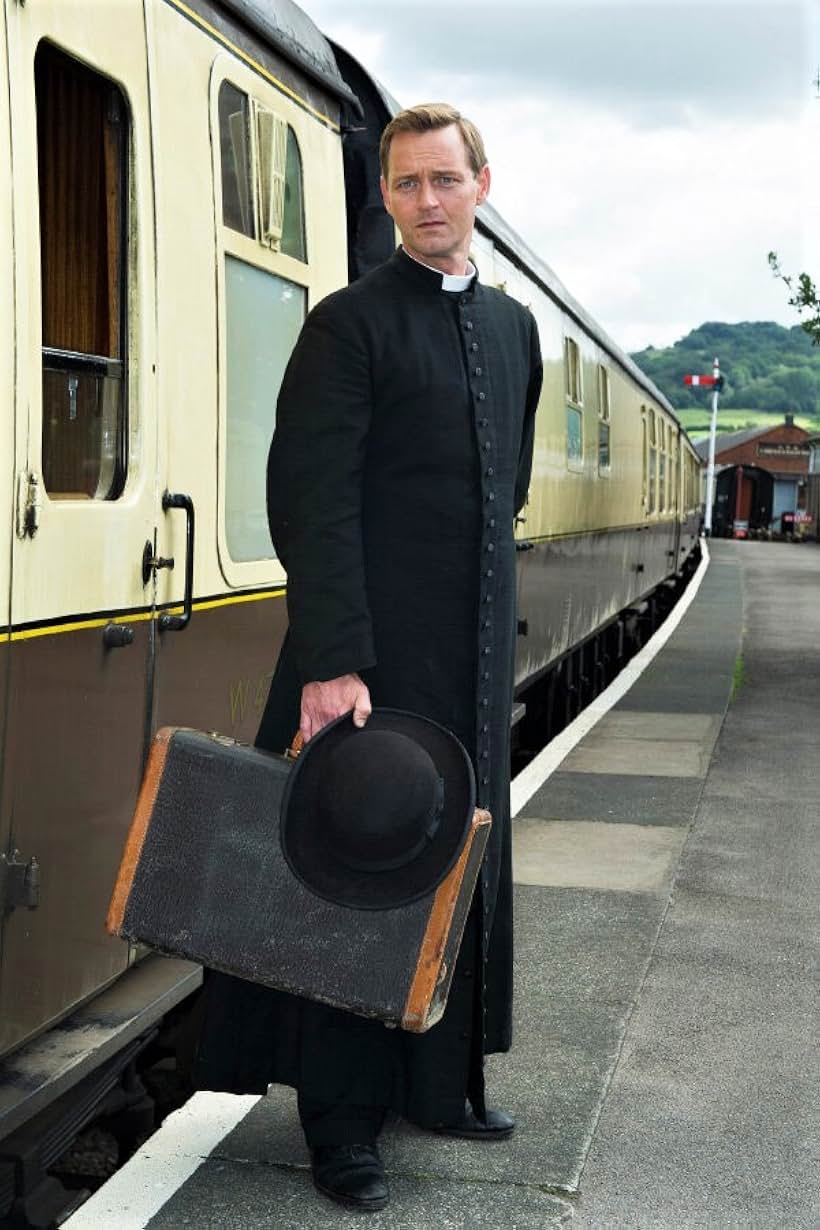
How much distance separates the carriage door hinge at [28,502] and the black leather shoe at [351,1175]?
1468mm

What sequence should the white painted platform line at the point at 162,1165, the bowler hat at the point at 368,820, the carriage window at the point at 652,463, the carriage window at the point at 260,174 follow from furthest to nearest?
the carriage window at the point at 652,463 → the carriage window at the point at 260,174 → the white painted platform line at the point at 162,1165 → the bowler hat at the point at 368,820

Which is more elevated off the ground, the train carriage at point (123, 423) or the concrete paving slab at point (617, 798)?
the train carriage at point (123, 423)

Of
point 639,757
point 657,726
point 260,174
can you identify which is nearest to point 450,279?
point 260,174

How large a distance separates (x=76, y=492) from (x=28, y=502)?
409mm

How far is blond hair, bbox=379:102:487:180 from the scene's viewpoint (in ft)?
12.4

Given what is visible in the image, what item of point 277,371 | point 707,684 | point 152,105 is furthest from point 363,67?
point 707,684

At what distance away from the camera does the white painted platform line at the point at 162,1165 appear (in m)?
3.79

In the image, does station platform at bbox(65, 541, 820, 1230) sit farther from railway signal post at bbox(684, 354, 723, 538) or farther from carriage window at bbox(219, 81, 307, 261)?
railway signal post at bbox(684, 354, 723, 538)

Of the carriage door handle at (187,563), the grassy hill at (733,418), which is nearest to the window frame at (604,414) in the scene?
the carriage door handle at (187,563)

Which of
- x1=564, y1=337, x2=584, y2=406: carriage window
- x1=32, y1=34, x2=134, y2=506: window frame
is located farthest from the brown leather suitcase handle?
x1=564, y1=337, x2=584, y2=406: carriage window

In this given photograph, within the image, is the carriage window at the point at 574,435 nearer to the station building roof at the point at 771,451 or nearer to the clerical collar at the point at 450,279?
the clerical collar at the point at 450,279

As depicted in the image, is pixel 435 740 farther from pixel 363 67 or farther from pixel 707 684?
pixel 707 684

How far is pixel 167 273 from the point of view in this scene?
13.9 ft

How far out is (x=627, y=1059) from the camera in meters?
4.94
